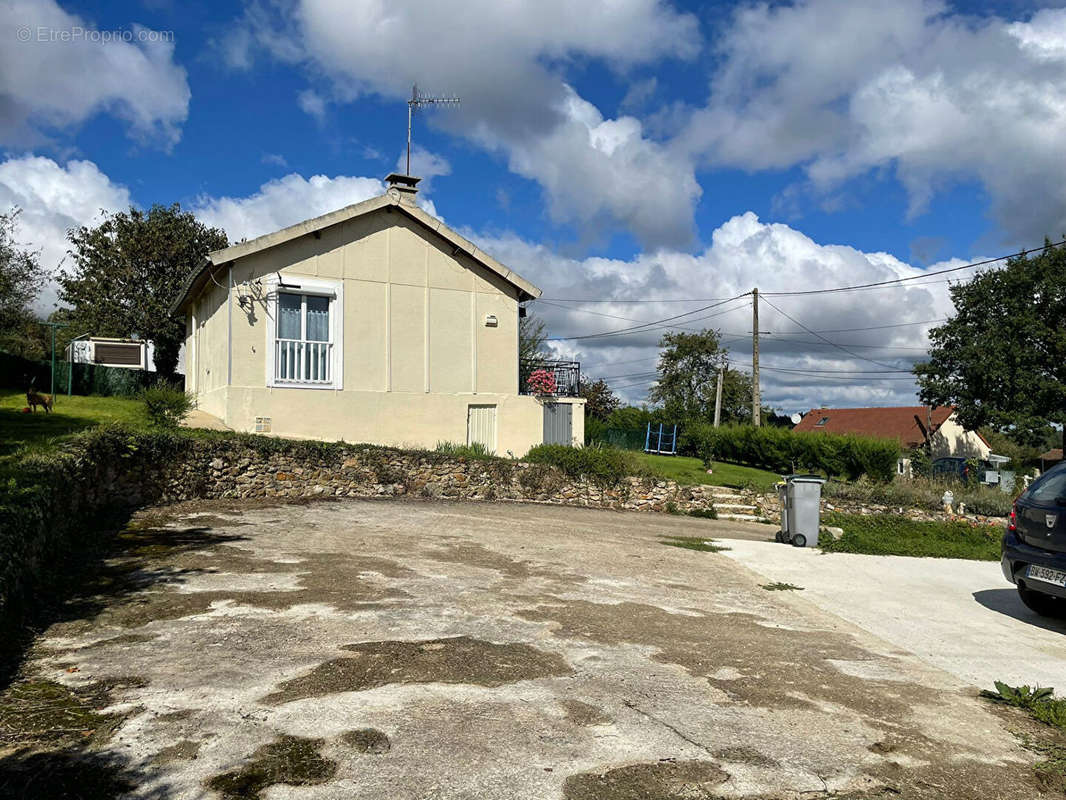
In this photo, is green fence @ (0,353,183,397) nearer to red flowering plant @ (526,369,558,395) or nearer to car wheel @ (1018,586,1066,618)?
red flowering plant @ (526,369,558,395)

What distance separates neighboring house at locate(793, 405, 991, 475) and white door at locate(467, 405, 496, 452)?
4033 centimetres

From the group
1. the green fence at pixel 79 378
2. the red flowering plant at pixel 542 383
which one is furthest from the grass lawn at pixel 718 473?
the green fence at pixel 79 378

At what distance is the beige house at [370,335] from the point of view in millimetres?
18109

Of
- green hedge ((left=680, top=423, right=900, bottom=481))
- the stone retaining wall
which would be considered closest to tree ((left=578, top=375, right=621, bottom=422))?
green hedge ((left=680, top=423, right=900, bottom=481))

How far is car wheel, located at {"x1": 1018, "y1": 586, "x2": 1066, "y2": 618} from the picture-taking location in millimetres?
8516

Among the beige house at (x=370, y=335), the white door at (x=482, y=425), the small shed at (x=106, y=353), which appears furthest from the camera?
the small shed at (x=106, y=353)

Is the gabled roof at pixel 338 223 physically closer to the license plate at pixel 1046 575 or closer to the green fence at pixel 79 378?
the green fence at pixel 79 378

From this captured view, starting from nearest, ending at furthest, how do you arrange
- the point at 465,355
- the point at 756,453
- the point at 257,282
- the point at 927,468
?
1. the point at 257,282
2. the point at 465,355
3. the point at 927,468
4. the point at 756,453

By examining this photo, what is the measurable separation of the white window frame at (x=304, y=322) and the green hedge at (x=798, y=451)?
14.5m

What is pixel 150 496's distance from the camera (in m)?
12.4

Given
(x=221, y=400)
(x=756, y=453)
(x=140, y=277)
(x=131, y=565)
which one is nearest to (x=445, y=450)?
(x=221, y=400)

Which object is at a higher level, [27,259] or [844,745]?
[27,259]

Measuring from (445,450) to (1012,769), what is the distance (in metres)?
14.8

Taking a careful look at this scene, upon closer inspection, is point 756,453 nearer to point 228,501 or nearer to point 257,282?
point 257,282
